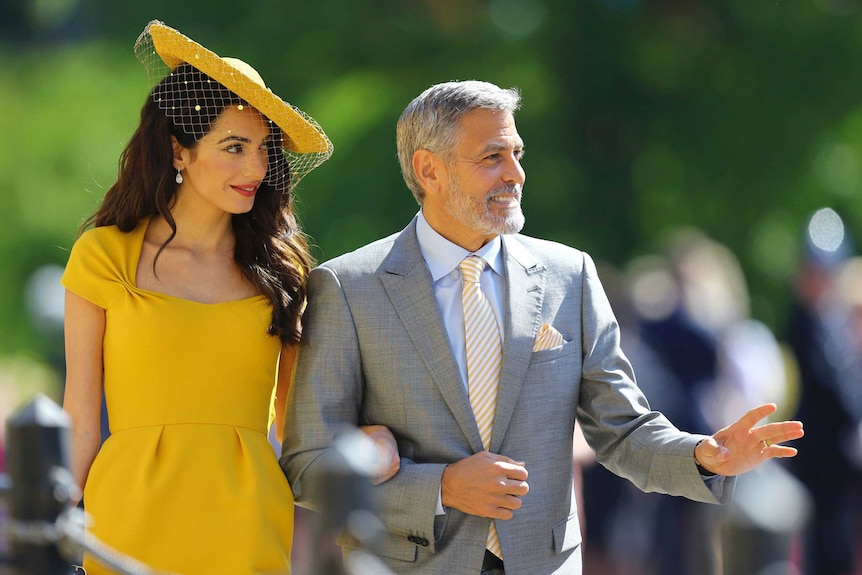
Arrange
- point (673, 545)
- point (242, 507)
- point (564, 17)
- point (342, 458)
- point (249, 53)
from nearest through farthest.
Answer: point (342, 458) < point (242, 507) < point (673, 545) < point (249, 53) < point (564, 17)

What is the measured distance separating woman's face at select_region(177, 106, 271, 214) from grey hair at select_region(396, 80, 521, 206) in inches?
18.3

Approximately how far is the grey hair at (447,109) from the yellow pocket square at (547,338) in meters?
0.55

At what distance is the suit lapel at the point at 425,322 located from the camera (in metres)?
3.67

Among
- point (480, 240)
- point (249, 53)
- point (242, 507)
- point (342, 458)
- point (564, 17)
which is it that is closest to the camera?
point (342, 458)

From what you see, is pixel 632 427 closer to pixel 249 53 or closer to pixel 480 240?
pixel 480 240

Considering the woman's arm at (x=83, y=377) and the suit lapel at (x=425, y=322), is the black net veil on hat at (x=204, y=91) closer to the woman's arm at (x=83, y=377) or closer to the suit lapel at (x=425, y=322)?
the suit lapel at (x=425, y=322)

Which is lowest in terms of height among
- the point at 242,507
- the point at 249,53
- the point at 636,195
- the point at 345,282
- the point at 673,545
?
the point at 673,545

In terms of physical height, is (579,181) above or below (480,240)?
above

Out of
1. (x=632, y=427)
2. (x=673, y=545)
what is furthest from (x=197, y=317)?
(x=673, y=545)

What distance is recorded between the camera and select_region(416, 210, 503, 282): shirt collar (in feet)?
12.7

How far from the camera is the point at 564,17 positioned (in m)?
10.2

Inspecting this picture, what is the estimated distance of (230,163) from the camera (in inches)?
149

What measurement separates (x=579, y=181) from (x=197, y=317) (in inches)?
260

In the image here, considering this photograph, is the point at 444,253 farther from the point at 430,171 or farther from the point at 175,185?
the point at 175,185
